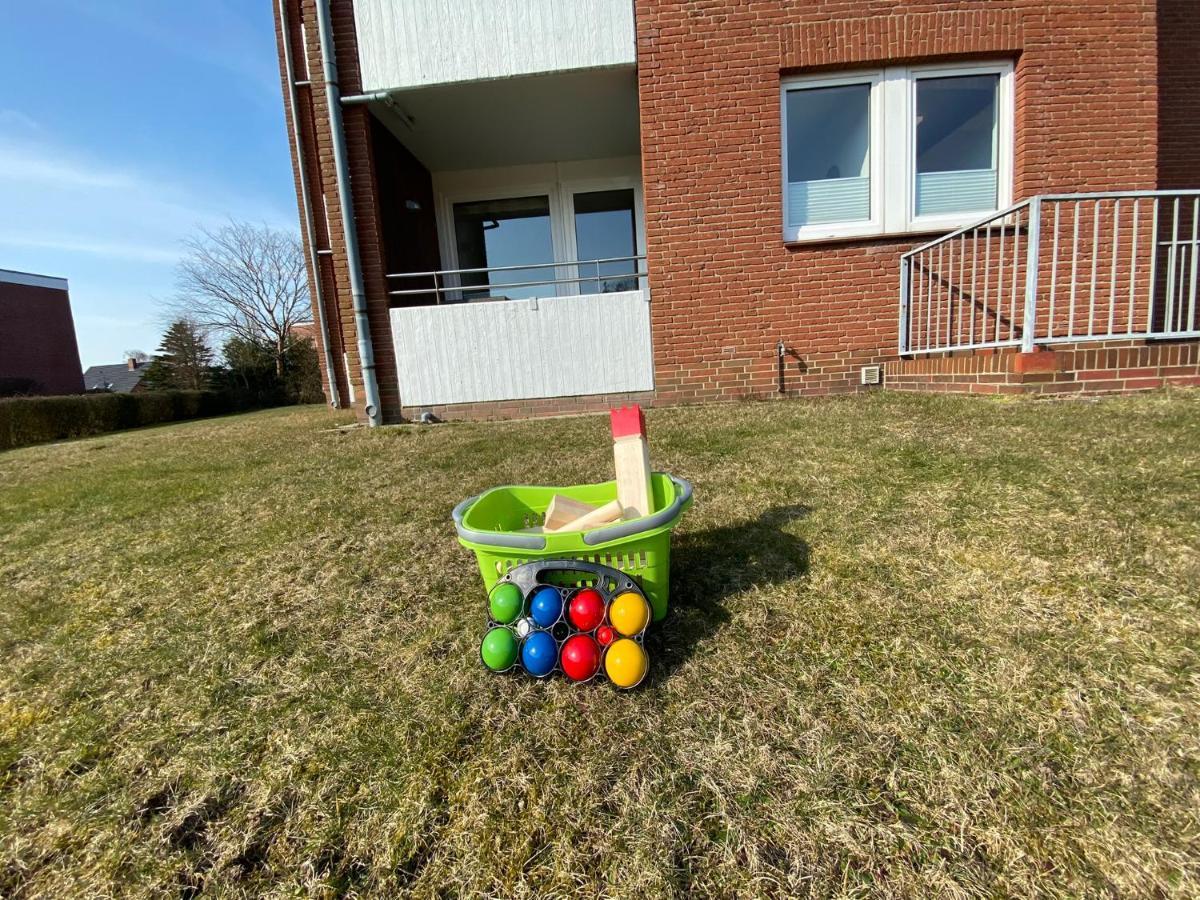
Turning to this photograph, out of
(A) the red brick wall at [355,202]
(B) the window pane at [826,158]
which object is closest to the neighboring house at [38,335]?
(A) the red brick wall at [355,202]

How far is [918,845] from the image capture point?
97cm

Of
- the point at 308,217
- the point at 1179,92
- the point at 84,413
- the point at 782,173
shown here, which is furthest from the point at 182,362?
the point at 1179,92

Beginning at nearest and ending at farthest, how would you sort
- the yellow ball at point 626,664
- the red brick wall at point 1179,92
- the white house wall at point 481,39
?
the yellow ball at point 626,664 < the white house wall at point 481,39 < the red brick wall at point 1179,92

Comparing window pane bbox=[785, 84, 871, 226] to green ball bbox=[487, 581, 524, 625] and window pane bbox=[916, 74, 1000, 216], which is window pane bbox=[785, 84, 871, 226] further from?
green ball bbox=[487, 581, 524, 625]

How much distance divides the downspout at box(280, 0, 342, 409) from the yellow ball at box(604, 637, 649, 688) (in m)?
9.75

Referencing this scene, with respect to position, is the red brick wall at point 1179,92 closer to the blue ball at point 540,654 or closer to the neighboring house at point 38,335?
the blue ball at point 540,654

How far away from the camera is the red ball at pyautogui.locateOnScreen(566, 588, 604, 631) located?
1438 millimetres

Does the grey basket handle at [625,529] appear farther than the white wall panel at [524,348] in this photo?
No

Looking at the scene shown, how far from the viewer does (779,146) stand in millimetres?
5484

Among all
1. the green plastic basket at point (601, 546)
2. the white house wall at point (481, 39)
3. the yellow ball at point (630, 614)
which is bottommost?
the yellow ball at point (630, 614)

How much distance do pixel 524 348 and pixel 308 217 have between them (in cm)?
600

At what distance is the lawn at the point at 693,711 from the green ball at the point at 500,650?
0.06m

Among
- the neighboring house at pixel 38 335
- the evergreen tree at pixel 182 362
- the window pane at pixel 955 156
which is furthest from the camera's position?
the neighboring house at pixel 38 335

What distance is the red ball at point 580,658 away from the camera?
55.5 inches
